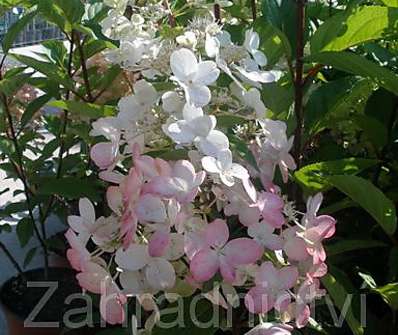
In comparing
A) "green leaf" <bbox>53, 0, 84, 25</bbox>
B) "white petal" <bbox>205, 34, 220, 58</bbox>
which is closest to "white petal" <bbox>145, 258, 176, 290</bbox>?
"white petal" <bbox>205, 34, 220, 58</bbox>

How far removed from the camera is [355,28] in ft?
3.24

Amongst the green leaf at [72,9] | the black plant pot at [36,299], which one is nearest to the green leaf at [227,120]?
the green leaf at [72,9]

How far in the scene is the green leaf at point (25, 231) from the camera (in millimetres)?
1712

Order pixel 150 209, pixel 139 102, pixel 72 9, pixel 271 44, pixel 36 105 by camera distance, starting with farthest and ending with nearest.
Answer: pixel 36 105, pixel 72 9, pixel 271 44, pixel 139 102, pixel 150 209

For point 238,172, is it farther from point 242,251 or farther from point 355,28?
point 355,28

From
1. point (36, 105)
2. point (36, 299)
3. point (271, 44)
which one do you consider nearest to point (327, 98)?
point (271, 44)

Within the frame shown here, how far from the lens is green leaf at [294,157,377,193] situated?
1015 millimetres

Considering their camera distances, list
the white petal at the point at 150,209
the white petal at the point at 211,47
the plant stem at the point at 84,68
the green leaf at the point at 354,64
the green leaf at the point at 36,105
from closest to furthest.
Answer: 1. the white petal at the point at 150,209
2. the white petal at the point at 211,47
3. the green leaf at the point at 354,64
4. the plant stem at the point at 84,68
5. the green leaf at the point at 36,105

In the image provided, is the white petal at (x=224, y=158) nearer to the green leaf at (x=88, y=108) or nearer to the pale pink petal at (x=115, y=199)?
the pale pink petal at (x=115, y=199)

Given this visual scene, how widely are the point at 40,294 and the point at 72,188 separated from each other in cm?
58

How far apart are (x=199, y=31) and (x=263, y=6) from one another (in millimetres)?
239

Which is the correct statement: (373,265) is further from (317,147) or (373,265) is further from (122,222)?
(122,222)

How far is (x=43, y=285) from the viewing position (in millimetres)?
1740

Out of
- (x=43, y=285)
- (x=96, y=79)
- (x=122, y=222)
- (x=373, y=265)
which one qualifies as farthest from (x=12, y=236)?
(x=122, y=222)
